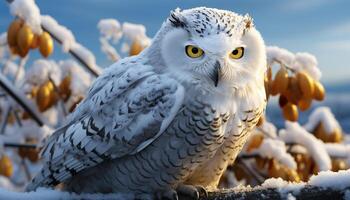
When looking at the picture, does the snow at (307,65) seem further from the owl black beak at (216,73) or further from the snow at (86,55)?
the owl black beak at (216,73)

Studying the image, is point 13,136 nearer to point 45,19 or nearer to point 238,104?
point 45,19

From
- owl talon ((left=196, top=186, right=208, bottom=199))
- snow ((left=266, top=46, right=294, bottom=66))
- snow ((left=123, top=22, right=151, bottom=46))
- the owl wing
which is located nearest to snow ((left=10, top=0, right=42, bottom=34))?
snow ((left=123, top=22, right=151, bottom=46))

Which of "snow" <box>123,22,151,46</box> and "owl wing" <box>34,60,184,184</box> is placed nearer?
"owl wing" <box>34,60,184,184</box>

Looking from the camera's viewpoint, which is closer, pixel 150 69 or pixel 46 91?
pixel 150 69

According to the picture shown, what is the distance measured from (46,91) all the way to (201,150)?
1.05 metres

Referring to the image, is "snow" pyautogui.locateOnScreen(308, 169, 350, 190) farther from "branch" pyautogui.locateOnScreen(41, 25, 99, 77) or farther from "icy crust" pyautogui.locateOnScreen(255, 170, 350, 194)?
"branch" pyautogui.locateOnScreen(41, 25, 99, 77)

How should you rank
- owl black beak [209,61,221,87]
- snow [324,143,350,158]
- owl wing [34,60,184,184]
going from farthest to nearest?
snow [324,143,350,158]
owl wing [34,60,184,184]
owl black beak [209,61,221,87]

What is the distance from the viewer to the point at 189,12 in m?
1.58

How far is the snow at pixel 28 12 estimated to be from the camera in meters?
2.41

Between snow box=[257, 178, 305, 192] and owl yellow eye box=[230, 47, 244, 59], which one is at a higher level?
owl yellow eye box=[230, 47, 244, 59]

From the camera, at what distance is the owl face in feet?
4.84

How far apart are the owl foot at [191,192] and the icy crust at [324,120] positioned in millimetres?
1112

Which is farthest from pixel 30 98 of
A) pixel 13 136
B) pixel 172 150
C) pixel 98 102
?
pixel 172 150

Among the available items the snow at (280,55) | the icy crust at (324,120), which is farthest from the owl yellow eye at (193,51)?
the icy crust at (324,120)
